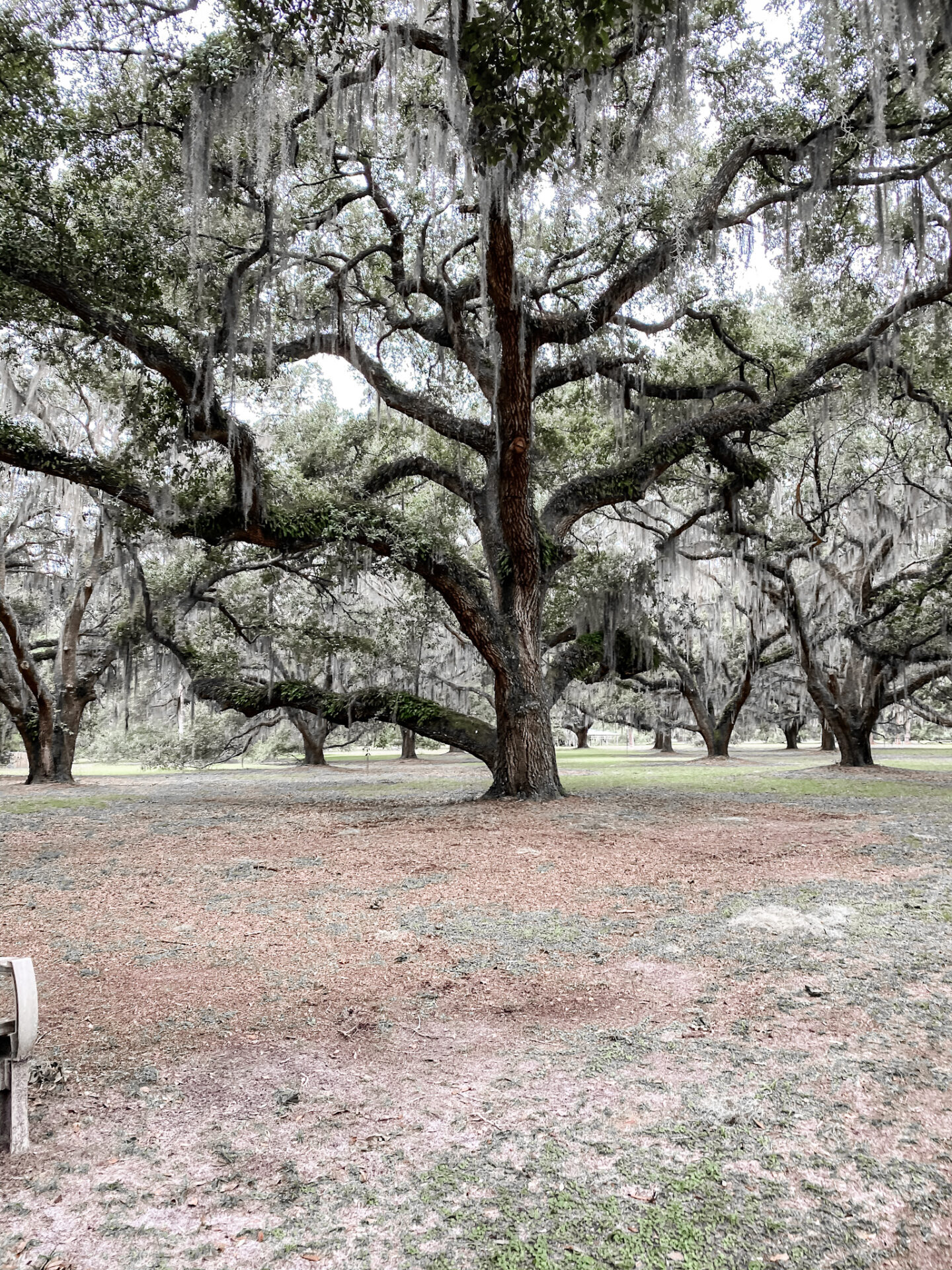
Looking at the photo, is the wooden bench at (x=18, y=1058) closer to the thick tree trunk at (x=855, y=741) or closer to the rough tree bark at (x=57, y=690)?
the rough tree bark at (x=57, y=690)

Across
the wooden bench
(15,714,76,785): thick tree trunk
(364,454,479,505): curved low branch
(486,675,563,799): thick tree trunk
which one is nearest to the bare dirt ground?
the wooden bench

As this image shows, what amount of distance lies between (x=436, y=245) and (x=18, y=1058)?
35.3 feet

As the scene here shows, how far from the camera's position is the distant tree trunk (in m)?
23.2

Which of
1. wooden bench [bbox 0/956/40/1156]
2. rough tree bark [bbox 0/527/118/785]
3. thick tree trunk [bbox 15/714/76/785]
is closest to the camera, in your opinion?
wooden bench [bbox 0/956/40/1156]

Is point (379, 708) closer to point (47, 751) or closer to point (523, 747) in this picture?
point (523, 747)

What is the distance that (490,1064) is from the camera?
264cm

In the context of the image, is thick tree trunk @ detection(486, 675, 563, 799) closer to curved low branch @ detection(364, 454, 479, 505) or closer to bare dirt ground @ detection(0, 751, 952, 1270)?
curved low branch @ detection(364, 454, 479, 505)

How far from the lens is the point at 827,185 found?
7855 mm

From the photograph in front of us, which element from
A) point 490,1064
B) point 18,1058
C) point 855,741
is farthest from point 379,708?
point 855,741

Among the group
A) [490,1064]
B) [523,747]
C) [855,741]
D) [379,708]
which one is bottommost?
[490,1064]

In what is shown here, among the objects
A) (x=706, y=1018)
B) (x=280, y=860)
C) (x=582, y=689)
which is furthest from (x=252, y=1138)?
(x=582, y=689)

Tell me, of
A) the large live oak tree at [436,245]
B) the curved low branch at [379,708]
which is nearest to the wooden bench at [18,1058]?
the large live oak tree at [436,245]

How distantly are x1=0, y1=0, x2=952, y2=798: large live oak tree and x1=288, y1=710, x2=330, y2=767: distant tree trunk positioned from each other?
37.3 ft

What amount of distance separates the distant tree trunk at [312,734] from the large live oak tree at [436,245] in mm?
11355
